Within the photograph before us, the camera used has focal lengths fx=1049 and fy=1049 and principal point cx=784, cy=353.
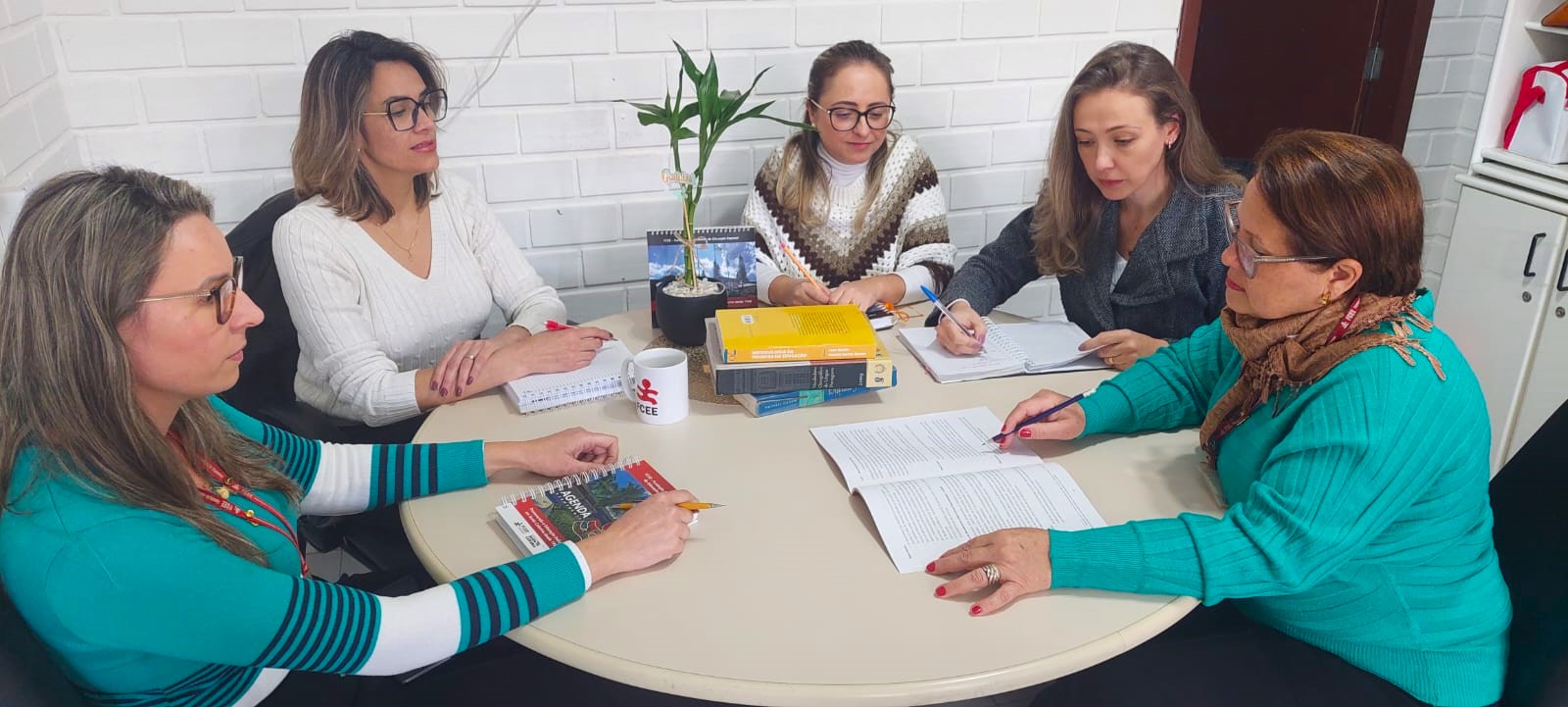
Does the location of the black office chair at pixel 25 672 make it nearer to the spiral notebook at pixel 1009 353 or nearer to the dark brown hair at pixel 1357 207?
the spiral notebook at pixel 1009 353

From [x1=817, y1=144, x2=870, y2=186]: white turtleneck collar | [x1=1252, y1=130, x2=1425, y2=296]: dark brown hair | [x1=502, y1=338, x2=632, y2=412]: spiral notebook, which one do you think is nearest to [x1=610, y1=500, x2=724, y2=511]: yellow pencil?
[x1=502, y1=338, x2=632, y2=412]: spiral notebook

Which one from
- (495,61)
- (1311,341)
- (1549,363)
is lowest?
(1549,363)

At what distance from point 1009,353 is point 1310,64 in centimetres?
217

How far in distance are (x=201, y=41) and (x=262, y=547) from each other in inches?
60.9

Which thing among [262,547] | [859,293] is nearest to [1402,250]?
[859,293]

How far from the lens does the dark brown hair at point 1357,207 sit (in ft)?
3.96

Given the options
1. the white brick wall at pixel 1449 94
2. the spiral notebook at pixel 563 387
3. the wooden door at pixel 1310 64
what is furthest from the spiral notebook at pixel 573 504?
the white brick wall at pixel 1449 94

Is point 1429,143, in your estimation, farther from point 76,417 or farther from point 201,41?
point 76,417

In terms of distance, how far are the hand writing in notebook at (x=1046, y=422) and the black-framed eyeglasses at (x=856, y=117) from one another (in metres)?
0.92

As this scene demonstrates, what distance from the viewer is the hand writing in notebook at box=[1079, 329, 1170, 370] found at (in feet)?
5.94

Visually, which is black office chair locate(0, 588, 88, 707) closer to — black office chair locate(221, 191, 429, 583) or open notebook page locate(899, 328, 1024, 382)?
black office chair locate(221, 191, 429, 583)

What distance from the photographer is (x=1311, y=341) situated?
50.4 inches

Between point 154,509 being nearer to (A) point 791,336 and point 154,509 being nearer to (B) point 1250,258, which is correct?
(A) point 791,336

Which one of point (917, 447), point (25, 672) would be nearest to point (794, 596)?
point (917, 447)
